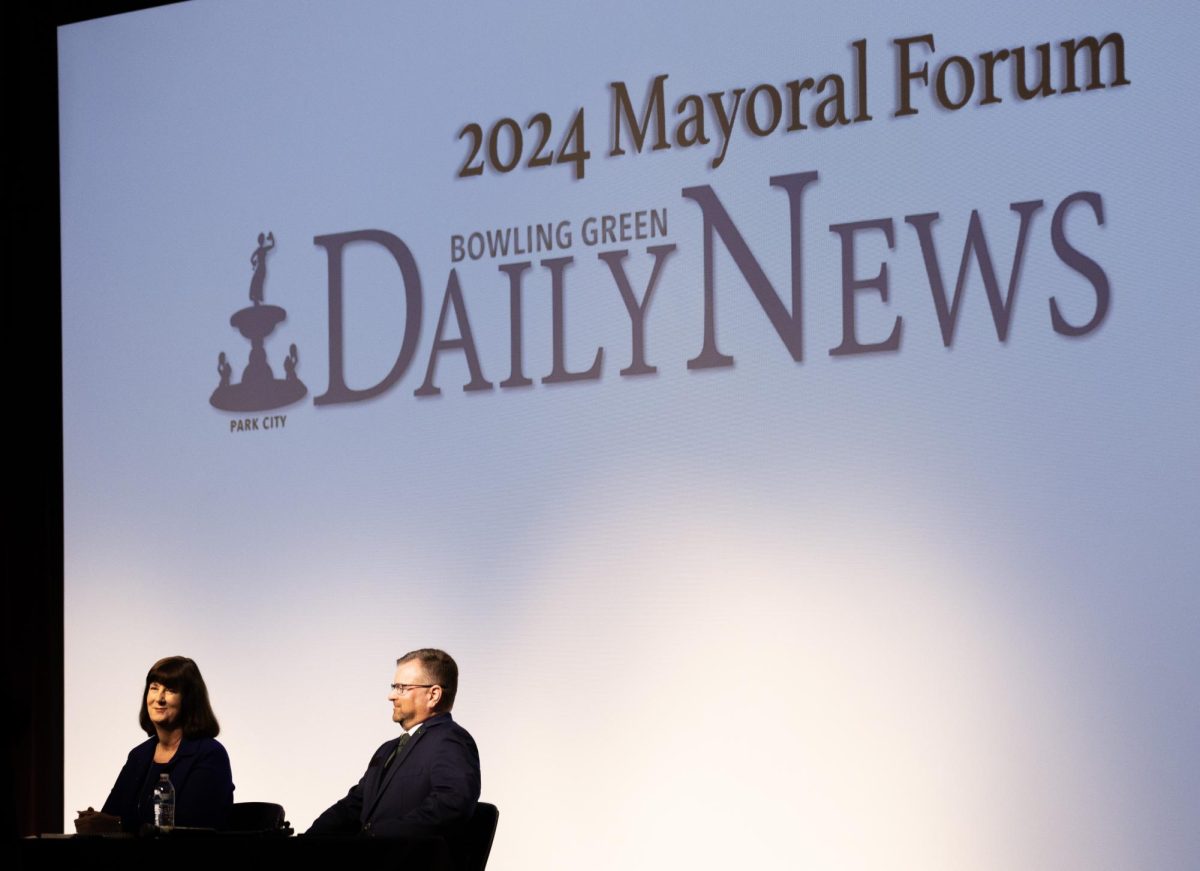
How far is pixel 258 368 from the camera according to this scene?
6.15m

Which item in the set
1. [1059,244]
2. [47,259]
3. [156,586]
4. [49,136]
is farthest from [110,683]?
[1059,244]

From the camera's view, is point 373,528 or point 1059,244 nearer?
point 1059,244

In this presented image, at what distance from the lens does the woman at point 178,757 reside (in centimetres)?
483

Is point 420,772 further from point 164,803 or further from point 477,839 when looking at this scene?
point 164,803

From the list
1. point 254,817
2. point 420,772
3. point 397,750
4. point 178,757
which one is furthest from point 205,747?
point 420,772

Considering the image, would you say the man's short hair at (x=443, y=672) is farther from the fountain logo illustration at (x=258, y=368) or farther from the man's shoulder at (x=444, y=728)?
the fountain logo illustration at (x=258, y=368)

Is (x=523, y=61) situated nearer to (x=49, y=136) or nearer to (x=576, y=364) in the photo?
(x=576, y=364)

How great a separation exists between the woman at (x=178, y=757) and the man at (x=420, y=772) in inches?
12.0

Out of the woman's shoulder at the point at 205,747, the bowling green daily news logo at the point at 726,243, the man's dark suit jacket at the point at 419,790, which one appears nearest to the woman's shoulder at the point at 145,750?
the woman's shoulder at the point at 205,747

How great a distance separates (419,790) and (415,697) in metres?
0.27

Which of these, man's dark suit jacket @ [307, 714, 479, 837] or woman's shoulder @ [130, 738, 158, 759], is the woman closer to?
woman's shoulder @ [130, 738, 158, 759]

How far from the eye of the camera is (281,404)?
6.11 m

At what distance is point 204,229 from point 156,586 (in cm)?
130

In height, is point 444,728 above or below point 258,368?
below
